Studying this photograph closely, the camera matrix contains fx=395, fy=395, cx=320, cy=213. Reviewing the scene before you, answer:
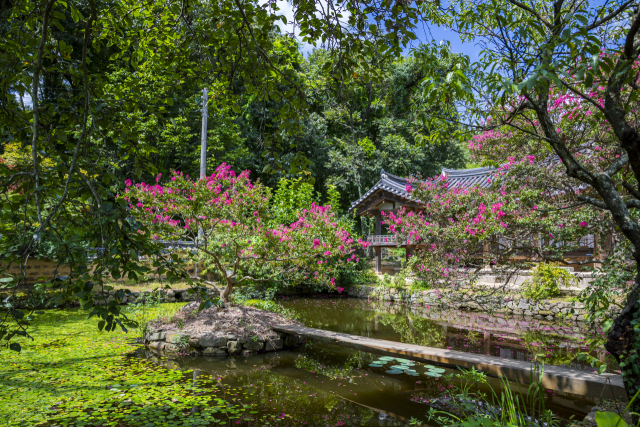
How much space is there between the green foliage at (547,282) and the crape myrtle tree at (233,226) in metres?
5.62

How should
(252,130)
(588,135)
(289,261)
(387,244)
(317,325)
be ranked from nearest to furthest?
(588,135) → (289,261) → (317,325) → (387,244) → (252,130)

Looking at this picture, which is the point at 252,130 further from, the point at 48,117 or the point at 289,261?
the point at 48,117

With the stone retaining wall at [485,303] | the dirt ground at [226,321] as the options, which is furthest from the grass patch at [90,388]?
the stone retaining wall at [485,303]

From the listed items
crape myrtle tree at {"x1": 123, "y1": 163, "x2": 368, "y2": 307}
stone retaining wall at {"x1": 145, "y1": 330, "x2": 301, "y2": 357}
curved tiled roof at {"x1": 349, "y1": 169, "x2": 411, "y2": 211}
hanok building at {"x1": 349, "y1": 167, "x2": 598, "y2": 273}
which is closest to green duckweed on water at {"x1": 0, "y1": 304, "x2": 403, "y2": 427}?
stone retaining wall at {"x1": 145, "y1": 330, "x2": 301, "y2": 357}

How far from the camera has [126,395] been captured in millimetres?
4230

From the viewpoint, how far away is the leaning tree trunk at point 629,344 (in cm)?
237

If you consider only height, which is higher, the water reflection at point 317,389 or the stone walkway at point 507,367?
the stone walkway at point 507,367

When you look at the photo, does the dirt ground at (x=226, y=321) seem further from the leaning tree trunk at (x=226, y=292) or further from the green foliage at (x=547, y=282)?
the green foliage at (x=547, y=282)

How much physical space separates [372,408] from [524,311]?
762cm

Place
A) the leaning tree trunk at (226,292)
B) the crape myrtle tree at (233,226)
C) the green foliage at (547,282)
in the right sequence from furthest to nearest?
1. the green foliage at (547,282)
2. the leaning tree trunk at (226,292)
3. the crape myrtle tree at (233,226)

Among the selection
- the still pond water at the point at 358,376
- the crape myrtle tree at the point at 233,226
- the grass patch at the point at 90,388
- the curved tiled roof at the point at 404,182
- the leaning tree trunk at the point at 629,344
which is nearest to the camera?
the leaning tree trunk at the point at 629,344

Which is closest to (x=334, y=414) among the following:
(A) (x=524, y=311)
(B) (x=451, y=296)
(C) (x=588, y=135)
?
(C) (x=588, y=135)

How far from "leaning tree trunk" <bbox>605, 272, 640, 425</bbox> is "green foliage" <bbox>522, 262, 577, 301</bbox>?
27.1 ft

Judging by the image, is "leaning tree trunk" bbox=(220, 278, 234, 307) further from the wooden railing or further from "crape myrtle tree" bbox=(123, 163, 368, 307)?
the wooden railing
